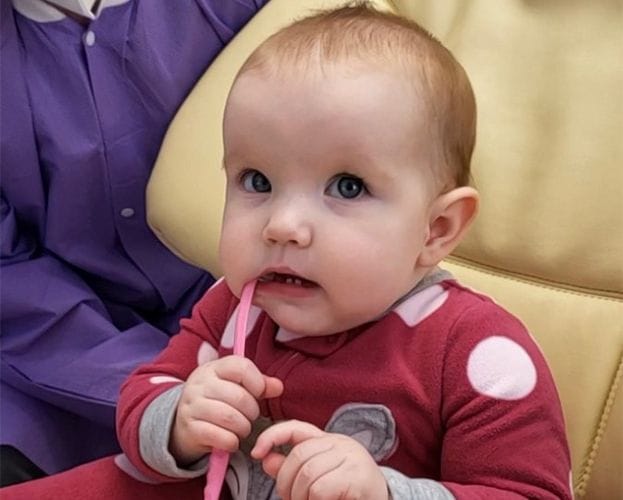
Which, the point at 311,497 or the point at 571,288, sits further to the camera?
the point at 571,288

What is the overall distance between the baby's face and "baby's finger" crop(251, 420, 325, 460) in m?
0.08

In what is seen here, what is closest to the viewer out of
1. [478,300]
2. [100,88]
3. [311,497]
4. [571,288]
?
[311,497]

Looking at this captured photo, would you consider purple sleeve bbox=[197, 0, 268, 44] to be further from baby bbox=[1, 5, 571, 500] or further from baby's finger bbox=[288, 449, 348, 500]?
baby's finger bbox=[288, 449, 348, 500]

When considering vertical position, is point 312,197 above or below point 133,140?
above

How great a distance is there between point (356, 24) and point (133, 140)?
540 millimetres

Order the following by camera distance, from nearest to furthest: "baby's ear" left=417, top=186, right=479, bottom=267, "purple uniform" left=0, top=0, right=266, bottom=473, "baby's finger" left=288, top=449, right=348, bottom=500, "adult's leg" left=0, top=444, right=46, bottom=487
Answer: "baby's finger" left=288, top=449, right=348, bottom=500, "baby's ear" left=417, top=186, right=479, bottom=267, "adult's leg" left=0, top=444, right=46, bottom=487, "purple uniform" left=0, top=0, right=266, bottom=473

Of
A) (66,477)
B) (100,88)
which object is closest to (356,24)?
(66,477)

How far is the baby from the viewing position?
0.72 m

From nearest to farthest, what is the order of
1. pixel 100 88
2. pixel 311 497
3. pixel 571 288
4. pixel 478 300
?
pixel 311 497 < pixel 478 300 < pixel 571 288 < pixel 100 88

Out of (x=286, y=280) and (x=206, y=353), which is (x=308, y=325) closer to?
(x=286, y=280)

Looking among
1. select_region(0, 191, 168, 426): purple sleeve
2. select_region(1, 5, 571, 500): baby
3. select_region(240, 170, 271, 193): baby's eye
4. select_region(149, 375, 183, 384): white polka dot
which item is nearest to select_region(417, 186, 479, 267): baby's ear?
select_region(1, 5, 571, 500): baby

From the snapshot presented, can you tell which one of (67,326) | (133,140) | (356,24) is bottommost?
(67,326)

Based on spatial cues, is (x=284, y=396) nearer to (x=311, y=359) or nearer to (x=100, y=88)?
(x=311, y=359)

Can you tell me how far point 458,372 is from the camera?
74 cm
